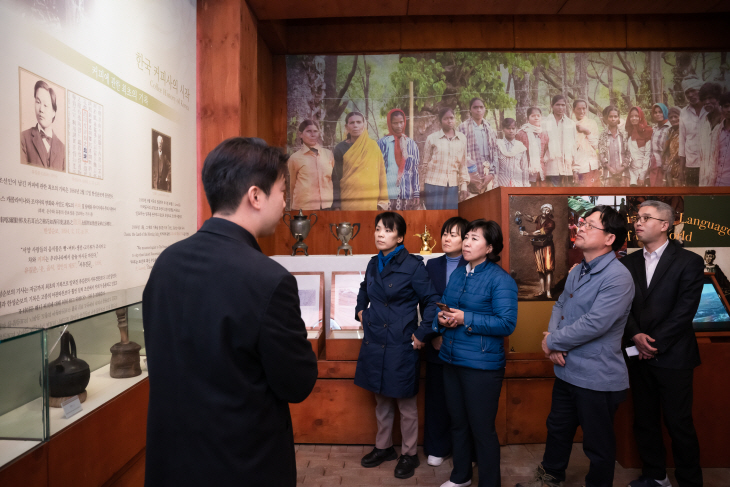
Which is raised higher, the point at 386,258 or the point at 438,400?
the point at 386,258

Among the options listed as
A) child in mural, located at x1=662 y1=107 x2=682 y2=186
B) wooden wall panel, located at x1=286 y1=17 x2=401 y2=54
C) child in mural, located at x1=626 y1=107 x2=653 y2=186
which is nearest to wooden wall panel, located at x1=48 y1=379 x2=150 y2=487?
wooden wall panel, located at x1=286 y1=17 x2=401 y2=54

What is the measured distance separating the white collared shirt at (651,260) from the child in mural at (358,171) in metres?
2.37

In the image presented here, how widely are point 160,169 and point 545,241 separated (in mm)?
2536

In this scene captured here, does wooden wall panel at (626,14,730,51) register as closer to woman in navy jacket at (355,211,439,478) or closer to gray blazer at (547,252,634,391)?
gray blazer at (547,252,634,391)

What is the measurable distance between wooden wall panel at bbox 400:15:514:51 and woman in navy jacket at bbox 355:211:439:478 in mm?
2466

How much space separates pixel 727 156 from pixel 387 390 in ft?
14.0

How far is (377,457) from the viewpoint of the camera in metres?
2.64

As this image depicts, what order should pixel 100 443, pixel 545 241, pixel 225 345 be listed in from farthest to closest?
pixel 545 241 < pixel 100 443 < pixel 225 345

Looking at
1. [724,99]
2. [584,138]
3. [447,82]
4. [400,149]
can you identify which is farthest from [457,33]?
[724,99]

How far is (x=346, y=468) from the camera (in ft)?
8.52

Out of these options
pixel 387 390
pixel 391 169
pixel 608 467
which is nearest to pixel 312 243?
pixel 391 169

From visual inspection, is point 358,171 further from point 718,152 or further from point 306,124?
point 718,152

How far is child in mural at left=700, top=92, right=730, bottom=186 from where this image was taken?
417cm

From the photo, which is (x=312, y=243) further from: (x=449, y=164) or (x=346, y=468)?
(x=346, y=468)
